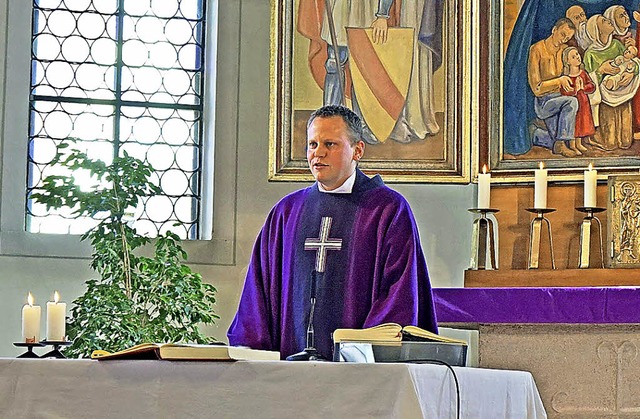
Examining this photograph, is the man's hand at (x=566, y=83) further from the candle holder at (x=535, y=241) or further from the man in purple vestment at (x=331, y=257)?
the man in purple vestment at (x=331, y=257)

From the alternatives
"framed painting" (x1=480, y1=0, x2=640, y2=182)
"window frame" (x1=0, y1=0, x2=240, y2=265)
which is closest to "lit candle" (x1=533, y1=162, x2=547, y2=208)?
"framed painting" (x1=480, y1=0, x2=640, y2=182)

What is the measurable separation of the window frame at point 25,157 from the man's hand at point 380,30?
106 centimetres

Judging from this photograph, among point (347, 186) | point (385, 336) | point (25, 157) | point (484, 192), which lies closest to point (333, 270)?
point (347, 186)

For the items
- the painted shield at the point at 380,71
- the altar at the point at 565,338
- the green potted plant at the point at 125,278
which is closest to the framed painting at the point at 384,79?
the painted shield at the point at 380,71

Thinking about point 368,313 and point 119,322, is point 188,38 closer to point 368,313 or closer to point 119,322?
point 119,322

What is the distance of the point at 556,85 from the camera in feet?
23.8

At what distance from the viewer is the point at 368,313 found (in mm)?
4320

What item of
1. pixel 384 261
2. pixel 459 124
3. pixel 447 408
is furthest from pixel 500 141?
pixel 447 408

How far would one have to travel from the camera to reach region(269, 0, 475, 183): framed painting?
7.13 m

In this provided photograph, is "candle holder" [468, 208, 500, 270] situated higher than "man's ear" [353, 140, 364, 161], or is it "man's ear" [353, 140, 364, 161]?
"man's ear" [353, 140, 364, 161]

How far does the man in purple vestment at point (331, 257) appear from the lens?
434 centimetres

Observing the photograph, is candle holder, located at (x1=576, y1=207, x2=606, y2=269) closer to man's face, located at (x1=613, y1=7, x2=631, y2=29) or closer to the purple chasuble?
man's face, located at (x1=613, y1=7, x2=631, y2=29)

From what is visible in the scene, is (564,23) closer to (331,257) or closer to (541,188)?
(541,188)

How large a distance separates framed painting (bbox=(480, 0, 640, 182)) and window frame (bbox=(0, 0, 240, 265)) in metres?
1.75
